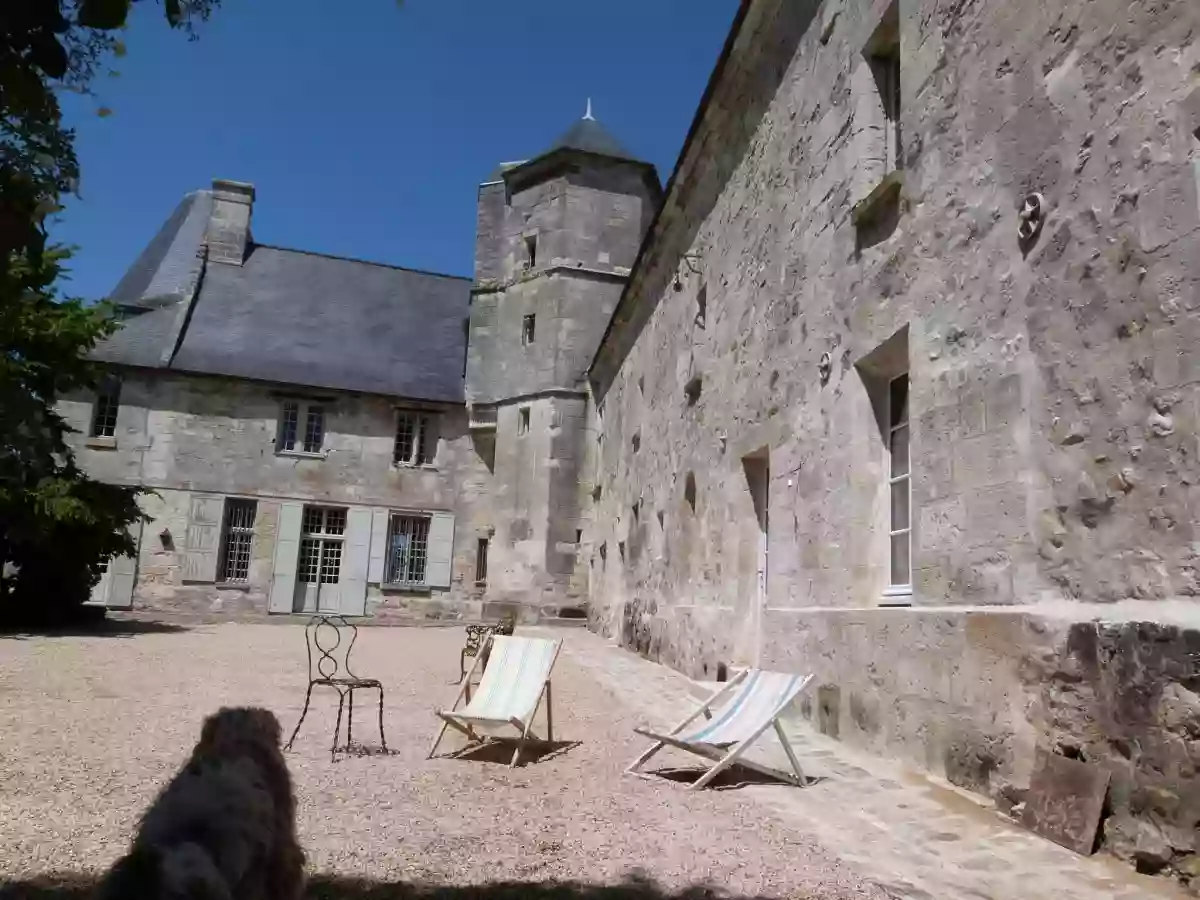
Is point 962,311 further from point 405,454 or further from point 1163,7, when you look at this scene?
point 405,454

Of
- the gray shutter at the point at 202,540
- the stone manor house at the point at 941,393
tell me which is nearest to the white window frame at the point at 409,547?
the gray shutter at the point at 202,540

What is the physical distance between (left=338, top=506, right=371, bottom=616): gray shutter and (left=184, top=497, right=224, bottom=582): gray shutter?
269cm

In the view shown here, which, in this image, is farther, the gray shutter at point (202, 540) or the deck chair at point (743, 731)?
the gray shutter at point (202, 540)

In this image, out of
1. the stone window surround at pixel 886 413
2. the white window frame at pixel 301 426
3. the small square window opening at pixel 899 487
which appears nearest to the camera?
the stone window surround at pixel 886 413

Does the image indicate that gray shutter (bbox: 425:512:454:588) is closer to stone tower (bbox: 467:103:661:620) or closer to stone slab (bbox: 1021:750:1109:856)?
stone tower (bbox: 467:103:661:620)

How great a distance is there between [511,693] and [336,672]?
10.3 ft

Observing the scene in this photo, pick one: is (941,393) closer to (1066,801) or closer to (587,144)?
(1066,801)

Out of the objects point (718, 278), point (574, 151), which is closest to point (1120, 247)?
point (718, 278)

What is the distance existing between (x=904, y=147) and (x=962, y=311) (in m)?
1.33

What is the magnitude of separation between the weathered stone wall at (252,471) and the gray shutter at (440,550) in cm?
17

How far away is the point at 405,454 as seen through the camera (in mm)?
20766

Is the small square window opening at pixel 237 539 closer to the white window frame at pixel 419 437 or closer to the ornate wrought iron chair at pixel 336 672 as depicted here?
the white window frame at pixel 419 437

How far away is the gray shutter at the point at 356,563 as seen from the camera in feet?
63.4

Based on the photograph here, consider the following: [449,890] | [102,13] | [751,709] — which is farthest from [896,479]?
[102,13]
